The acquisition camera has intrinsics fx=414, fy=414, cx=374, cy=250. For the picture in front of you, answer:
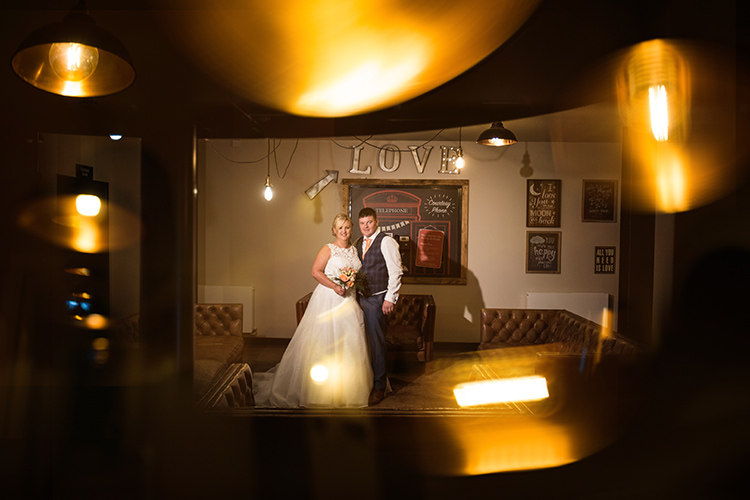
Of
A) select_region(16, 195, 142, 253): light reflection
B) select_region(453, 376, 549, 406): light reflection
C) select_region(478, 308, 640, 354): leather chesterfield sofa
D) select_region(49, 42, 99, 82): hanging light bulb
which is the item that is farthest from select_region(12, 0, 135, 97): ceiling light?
select_region(478, 308, 640, 354): leather chesterfield sofa

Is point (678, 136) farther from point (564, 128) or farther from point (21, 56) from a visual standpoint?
point (564, 128)

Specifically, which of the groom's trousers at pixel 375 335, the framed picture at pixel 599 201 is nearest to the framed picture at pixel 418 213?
the framed picture at pixel 599 201

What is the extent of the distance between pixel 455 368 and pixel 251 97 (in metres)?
3.20

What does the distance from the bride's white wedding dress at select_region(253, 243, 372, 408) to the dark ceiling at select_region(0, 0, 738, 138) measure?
5.13 feet

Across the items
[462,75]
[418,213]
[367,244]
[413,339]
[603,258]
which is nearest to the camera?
[462,75]

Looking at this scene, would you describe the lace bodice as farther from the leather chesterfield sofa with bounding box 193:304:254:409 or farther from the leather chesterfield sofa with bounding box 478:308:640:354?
the leather chesterfield sofa with bounding box 478:308:640:354

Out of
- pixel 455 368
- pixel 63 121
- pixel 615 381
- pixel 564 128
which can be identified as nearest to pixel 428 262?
pixel 455 368

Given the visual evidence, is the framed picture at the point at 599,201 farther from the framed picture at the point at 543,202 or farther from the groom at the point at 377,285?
the groom at the point at 377,285

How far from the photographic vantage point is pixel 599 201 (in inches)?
181

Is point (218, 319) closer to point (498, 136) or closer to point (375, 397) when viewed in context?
point (375, 397)

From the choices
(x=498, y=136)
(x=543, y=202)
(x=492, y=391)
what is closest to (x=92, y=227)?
(x=498, y=136)

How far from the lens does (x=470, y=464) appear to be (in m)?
1.02

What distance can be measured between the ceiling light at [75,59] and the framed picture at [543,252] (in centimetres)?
425

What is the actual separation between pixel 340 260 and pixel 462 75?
5.83 feet
